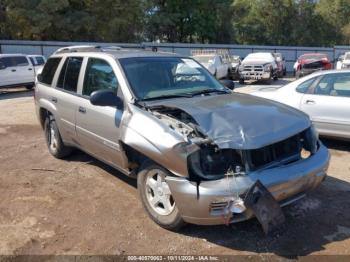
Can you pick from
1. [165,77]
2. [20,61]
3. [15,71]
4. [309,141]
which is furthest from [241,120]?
[20,61]

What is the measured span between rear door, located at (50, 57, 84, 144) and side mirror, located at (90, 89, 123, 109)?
0.99 metres

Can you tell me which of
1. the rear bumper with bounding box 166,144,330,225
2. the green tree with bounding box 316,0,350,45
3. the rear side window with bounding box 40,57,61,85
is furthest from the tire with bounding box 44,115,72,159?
the green tree with bounding box 316,0,350,45

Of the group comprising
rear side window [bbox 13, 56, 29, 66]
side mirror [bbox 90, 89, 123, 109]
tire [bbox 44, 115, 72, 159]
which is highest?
side mirror [bbox 90, 89, 123, 109]

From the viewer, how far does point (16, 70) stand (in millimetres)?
18234

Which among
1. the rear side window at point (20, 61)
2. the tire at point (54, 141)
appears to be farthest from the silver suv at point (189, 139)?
the rear side window at point (20, 61)

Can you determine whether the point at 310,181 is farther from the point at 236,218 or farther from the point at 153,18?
the point at 153,18

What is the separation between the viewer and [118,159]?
4.50 metres

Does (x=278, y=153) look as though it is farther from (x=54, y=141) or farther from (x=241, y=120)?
(x=54, y=141)

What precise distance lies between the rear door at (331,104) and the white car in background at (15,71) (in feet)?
48.3

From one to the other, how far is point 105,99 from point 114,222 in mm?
1318

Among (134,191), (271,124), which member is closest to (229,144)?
(271,124)

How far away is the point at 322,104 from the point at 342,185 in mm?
1977

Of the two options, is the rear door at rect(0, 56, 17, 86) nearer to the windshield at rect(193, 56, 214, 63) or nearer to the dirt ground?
the windshield at rect(193, 56, 214, 63)

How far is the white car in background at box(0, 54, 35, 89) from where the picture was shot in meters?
17.8
